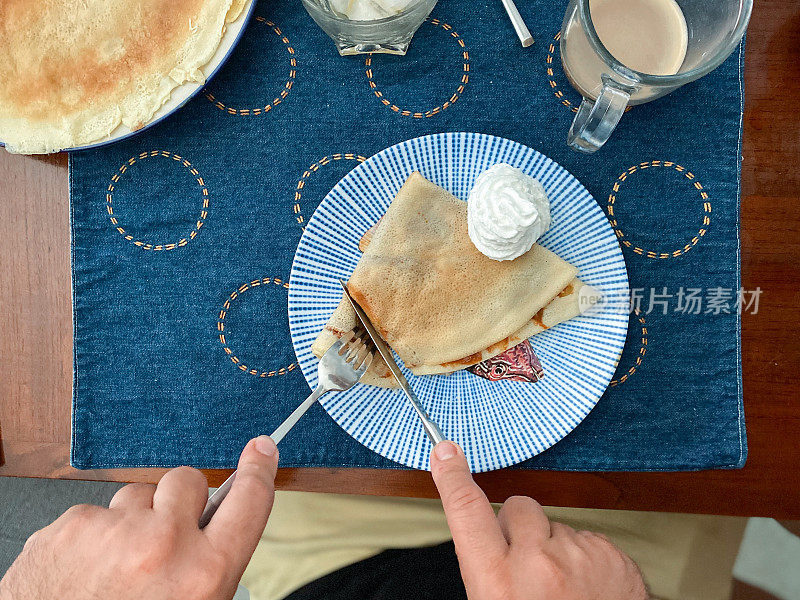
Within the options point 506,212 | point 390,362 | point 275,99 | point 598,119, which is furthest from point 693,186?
point 275,99

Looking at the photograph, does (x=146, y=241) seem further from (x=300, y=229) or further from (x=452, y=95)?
(x=452, y=95)

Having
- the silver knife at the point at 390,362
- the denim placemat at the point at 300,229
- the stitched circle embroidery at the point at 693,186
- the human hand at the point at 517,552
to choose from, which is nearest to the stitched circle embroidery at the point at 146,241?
the denim placemat at the point at 300,229

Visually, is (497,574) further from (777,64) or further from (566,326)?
(777,64)

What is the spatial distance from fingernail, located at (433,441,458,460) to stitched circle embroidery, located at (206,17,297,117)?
51 centimetres

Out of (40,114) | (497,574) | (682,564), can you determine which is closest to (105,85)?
(40,114)

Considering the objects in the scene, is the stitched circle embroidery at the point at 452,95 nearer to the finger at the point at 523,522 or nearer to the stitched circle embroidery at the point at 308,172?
the stitched circle embroidery at the point at 308,172

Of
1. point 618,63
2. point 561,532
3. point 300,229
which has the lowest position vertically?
point 561,532

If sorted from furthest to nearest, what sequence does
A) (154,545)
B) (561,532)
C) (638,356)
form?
1. (638,356)
2. (561,532)
3. (154,545)

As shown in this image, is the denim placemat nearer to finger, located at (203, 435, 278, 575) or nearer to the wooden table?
the wooden table

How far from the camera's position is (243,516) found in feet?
1.86

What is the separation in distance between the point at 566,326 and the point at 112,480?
0.67m

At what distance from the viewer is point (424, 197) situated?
705 mm

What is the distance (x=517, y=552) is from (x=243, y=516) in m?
0.30

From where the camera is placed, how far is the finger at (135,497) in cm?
60
